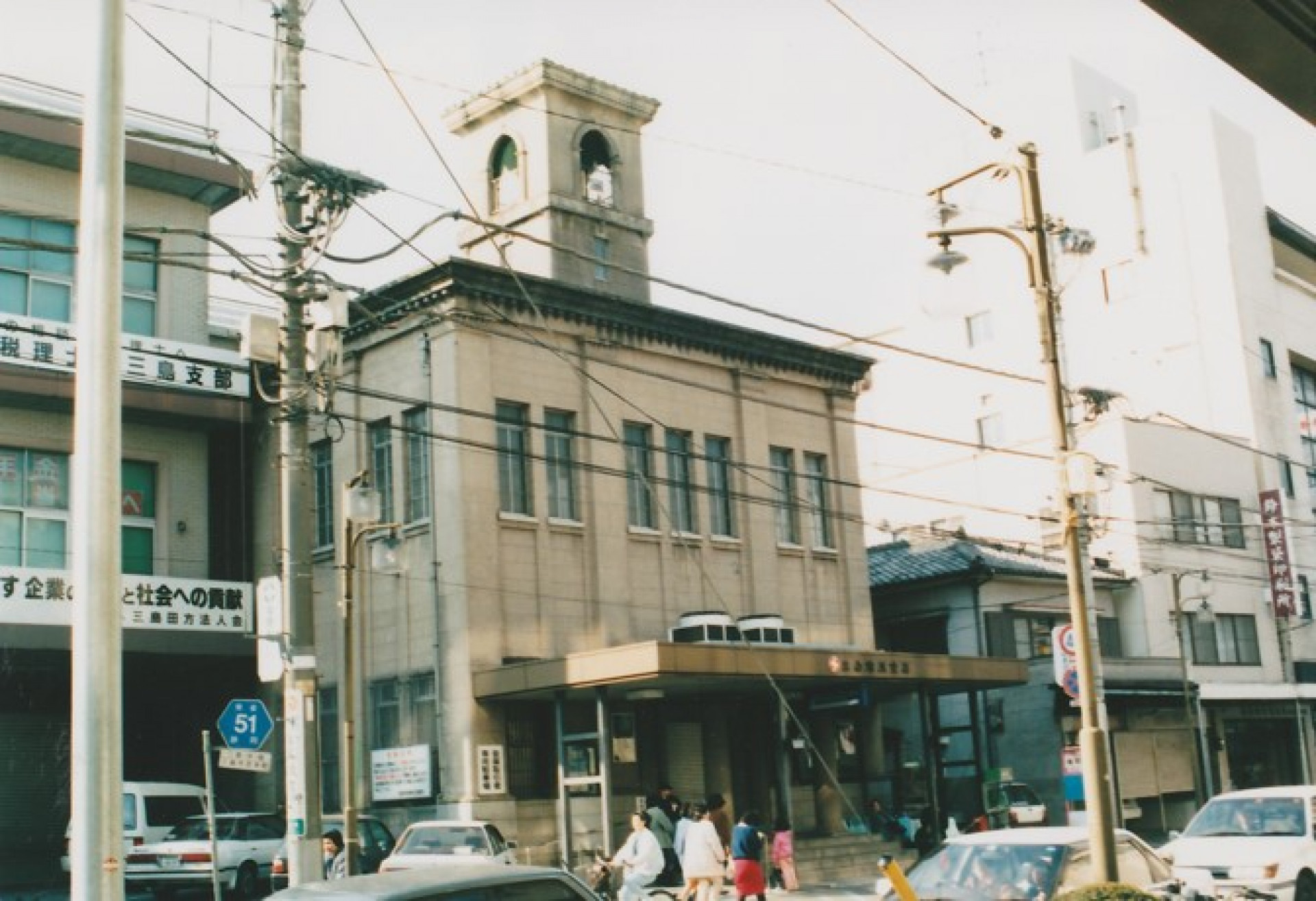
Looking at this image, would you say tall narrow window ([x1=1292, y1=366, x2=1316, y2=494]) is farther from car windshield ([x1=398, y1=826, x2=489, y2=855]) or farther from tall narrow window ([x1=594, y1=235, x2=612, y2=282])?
car windshield ([x1=398, y1=826, x2=489, y2=855])

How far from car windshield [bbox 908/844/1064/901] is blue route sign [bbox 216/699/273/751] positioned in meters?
7.41

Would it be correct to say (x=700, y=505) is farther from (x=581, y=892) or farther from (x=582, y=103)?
(x=581, y=892)

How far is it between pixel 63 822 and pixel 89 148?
2524cm

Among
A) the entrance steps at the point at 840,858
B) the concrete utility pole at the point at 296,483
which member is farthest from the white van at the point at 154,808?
the concrete utility pole at the point at 296,483

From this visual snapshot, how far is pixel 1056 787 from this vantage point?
3609 cm

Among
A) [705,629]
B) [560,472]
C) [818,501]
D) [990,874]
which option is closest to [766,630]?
[705,629]

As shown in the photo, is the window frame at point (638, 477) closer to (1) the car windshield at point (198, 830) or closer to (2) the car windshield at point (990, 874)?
(1) the car windshield at point (198, 830)

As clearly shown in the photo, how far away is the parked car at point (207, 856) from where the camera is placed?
23703mm

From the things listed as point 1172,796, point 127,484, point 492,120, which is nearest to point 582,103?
point 492,120

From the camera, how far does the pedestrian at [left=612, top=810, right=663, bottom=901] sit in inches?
762

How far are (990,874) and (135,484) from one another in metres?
22.1

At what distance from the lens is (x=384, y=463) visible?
29.7 m

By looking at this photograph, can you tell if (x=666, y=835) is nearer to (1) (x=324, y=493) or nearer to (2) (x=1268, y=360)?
(1) (x=324, y=493)

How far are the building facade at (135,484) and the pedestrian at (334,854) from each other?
335 inches
